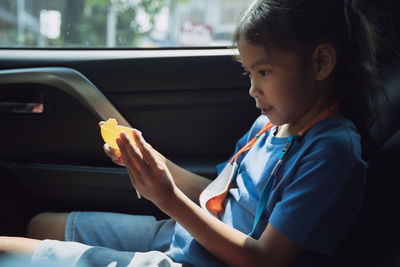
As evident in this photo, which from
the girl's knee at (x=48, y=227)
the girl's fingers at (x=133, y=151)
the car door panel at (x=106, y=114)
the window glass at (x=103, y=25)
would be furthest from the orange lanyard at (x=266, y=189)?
the window glass at (x=103, y=25)

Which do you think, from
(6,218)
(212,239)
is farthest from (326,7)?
(6,218)

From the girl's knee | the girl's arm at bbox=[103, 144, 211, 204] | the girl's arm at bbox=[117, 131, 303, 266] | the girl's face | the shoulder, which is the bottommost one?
the girl's knee

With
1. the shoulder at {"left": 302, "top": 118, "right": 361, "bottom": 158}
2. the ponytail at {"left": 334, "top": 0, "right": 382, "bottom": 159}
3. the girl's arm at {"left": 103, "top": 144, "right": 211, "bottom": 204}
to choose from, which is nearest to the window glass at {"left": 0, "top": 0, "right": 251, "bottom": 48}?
the girl's arm at {"left": 103, "top": 144, "right": 211, "bottom": 204}

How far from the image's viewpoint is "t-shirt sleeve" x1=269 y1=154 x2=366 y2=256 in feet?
2.84

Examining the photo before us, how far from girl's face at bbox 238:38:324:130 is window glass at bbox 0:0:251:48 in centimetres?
75

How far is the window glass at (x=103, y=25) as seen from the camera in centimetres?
177

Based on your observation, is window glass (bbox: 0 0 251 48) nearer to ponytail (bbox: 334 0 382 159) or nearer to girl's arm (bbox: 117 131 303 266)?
ponytail (bbox: 334 0 382 159)

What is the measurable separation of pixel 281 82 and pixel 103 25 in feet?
3.81

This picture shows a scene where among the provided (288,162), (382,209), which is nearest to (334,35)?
(288,162)

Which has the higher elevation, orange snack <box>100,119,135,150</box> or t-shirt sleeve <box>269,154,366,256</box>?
orange snack <box>100,119,135,150</box>

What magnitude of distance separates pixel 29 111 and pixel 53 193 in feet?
1.13

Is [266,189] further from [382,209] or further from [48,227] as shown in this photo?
[48,227]

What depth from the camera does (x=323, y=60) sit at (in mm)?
981

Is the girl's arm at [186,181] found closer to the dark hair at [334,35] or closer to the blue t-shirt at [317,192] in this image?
the blue t-shirt at [317,192]
